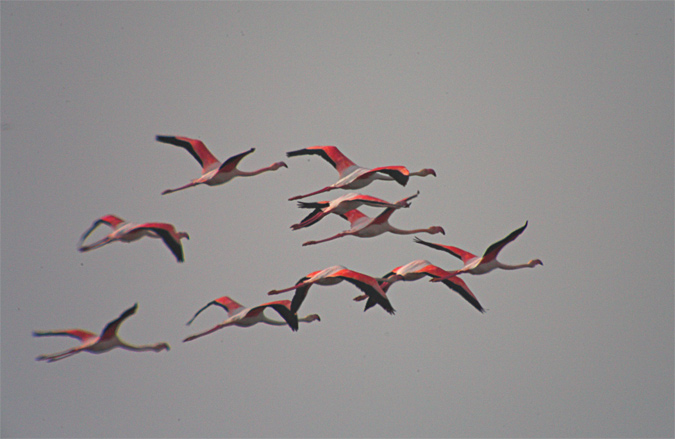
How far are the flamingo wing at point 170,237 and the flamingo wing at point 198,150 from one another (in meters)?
3.25

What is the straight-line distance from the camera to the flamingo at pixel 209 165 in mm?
22359

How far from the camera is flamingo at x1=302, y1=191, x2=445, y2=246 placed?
22.8m

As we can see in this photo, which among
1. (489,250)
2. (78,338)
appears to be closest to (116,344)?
(78,338)

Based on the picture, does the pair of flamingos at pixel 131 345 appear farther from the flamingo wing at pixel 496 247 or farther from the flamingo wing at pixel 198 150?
the flamingo wing at pixel 496 247

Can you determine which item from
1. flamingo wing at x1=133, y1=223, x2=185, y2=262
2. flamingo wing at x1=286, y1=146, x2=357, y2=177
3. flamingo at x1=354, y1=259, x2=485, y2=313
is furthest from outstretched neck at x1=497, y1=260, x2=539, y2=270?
flamingo wing at x1=133, y1=223, x2=185, y2=262

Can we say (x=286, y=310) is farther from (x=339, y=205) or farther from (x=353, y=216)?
(x=353, y=216)

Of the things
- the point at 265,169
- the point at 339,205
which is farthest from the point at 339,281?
the point at 265,169

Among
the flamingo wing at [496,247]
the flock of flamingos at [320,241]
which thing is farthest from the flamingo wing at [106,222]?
the flamingo wing at [496,247]

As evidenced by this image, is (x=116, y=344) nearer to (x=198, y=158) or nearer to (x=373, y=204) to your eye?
(x=198, y=158)

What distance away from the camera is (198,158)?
22859 millimetres

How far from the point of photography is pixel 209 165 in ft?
74.8

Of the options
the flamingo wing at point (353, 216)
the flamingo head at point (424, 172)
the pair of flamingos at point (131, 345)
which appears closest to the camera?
the pair of flamingos at point (131, 345)

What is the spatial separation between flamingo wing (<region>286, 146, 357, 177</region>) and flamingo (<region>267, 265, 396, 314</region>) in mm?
2534

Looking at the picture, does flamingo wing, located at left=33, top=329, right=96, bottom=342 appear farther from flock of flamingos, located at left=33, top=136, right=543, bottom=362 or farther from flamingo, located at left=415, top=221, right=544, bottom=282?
flamingo, located at left=415, top=221, right=544, bottom=282
